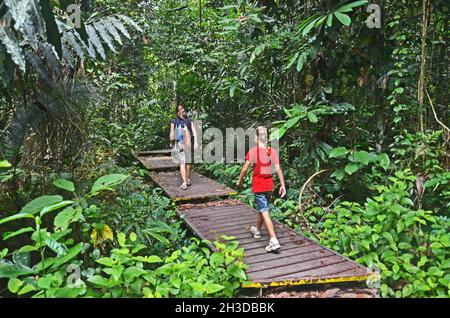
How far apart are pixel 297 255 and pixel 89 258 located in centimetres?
206

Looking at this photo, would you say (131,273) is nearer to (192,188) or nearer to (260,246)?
(260,246)

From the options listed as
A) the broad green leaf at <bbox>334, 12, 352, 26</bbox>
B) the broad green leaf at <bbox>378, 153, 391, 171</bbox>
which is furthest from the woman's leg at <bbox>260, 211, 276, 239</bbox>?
the broad green leaf at <bbox>334, 12, 352, 26</bbox>

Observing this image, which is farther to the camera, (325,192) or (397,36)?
(325,192)

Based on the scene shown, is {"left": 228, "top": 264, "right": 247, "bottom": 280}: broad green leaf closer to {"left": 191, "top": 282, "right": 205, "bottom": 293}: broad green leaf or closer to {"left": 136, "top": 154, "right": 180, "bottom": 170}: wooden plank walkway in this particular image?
{"left": 191, "top": 282, "right": 205, "bottom": 293}: broad green leaf

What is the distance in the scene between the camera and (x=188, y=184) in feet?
21.4

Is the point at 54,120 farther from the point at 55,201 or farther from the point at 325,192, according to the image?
the point at 325,192

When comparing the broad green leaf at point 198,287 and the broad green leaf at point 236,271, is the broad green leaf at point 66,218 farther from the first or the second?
the broad green leaf at point 236,271

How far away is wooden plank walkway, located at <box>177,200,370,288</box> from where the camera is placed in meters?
3.10

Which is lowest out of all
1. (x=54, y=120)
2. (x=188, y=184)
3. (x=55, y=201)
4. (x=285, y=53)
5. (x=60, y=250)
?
(x=188, y=184)

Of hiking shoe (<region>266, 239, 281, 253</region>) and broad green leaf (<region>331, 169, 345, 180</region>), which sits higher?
broad green leaf (<region>331, 169, 345, 180</region>)

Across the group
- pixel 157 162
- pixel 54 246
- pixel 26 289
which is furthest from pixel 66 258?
pixel 157 162

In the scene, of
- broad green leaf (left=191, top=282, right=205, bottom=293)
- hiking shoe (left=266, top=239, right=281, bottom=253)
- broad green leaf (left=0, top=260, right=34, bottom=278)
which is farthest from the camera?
hiking shoe (left=266, top=239, right=281, bottom=253)
